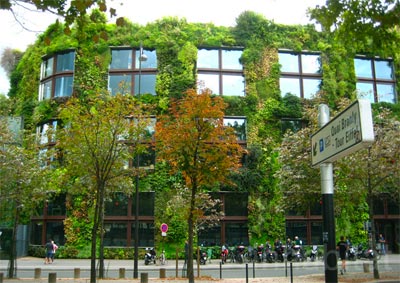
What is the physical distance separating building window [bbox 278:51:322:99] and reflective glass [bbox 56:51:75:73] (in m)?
17.0

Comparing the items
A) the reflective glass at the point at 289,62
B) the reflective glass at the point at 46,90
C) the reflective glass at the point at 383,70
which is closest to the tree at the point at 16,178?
the reflective glass at the point at 46,90

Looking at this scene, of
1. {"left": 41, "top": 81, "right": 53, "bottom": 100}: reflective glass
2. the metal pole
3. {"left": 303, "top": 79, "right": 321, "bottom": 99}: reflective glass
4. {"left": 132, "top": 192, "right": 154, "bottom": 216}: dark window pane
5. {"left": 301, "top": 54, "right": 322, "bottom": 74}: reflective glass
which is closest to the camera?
the metal pole

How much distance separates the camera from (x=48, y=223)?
34719 mm

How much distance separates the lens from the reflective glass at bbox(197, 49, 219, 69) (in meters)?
37.4

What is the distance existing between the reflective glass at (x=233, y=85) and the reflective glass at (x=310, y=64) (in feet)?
18.4

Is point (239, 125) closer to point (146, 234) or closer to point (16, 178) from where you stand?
point (146, 234)

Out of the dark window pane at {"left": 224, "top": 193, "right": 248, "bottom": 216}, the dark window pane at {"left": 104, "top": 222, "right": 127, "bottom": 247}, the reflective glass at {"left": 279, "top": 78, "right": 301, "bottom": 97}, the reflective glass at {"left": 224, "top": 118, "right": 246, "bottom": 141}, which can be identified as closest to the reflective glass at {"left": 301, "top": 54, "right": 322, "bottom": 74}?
the reflective glass at {"left": 279, "top": 78, "right": 301, "bottom": 97}

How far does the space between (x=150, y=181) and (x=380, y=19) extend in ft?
91.0

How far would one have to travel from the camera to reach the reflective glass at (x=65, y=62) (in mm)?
37031

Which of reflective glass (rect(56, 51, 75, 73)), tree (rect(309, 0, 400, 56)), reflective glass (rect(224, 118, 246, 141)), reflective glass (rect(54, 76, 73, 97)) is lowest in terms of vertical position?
tree (rect(309, 0, 400, 56))

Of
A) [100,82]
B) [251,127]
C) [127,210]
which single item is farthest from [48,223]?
[251,127]

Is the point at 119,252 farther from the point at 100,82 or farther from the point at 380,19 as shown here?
the point at 380,19

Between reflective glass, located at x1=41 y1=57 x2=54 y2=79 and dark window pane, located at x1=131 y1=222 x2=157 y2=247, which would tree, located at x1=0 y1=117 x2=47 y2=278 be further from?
reflective glass, located at x1=41 y1=57 x2=54 y2=79

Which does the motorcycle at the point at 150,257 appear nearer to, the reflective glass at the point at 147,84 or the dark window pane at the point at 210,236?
the dark window pane at the point at 210,236
